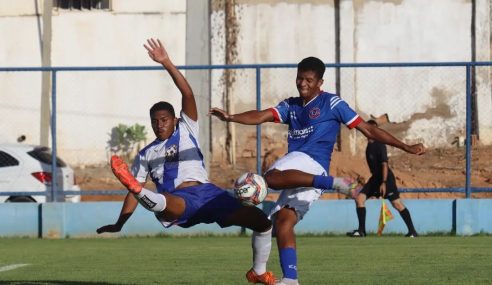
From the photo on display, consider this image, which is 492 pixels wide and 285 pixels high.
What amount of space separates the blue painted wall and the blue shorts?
8868 mm

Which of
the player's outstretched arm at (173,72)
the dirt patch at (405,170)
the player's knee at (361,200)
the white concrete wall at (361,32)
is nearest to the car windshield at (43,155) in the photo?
the dirt patch at (405,170)

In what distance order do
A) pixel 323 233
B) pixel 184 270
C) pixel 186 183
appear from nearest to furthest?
1. pixel 186 183
2. pixel 184 270
3. pixel 323 233

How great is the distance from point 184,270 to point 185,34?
59.2 ft

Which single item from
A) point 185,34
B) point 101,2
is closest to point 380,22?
point 185,34

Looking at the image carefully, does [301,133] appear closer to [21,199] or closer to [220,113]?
[220,113]

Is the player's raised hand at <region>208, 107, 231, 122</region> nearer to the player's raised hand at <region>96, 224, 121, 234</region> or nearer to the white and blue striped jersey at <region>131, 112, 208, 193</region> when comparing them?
the white and blue striped jersey at <region>131, 112, 208, 193</region>

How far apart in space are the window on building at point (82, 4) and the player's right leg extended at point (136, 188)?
2165 centimetres

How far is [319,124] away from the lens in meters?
9.70

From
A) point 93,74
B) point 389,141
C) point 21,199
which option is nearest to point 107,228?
point 389,141

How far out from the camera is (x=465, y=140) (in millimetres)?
18906

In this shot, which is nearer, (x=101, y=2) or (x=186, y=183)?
(x=186, y=183)

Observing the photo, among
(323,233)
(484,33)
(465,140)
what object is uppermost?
(484,33)

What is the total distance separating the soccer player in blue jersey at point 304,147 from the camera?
9320 millimetres

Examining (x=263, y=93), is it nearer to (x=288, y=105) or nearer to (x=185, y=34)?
(x=185, y=34)
